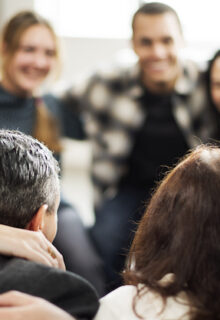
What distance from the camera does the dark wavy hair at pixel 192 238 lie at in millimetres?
926

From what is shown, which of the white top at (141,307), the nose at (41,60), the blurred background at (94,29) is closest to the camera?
the white top at (141,307)

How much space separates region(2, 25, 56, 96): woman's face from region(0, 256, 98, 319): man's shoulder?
132 centimetres

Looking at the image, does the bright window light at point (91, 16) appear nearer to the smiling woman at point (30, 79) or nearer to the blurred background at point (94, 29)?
the blurred background at point (94, 29)

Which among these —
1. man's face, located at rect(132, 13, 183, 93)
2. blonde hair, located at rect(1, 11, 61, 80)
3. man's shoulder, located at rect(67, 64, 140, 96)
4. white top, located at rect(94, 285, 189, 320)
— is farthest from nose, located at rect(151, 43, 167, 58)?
white top, located at rect(94, 285, 189, 320)

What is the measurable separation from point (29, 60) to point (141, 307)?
1471mm

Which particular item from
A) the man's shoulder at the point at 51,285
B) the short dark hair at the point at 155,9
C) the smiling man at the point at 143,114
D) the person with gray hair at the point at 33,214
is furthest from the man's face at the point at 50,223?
the short dark hair at the point at 155,9

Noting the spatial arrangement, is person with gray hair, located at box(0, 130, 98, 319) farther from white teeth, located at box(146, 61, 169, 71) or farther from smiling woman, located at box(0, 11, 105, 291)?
white teeth, located at box(146, 61, 169, 71)

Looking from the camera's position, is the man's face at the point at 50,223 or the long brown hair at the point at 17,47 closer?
the man's face at the point at 50,223

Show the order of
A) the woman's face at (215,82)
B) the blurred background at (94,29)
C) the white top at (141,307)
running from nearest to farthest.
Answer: the white top at (141,307)
the woman's face at (215,82)
the blurred background at (94,29)

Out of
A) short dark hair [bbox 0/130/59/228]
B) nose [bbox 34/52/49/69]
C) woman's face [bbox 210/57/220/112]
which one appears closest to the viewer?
short dark hair [bbox 0/130/59/228]

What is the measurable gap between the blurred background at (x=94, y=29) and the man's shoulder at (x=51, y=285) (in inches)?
120

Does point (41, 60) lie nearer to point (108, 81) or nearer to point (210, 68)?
point (108, 81)

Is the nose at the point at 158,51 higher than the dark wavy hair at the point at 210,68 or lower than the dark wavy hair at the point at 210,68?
higher

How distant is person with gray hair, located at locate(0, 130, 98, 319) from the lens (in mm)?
917
